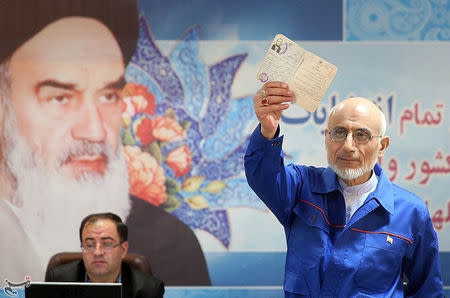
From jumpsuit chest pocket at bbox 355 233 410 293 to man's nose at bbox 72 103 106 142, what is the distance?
243 centimetres

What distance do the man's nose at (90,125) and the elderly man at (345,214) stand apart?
2.18m

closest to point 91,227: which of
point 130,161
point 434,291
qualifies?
point 130,161

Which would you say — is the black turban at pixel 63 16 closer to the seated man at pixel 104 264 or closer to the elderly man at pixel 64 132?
the elderly man at pixel 64 132

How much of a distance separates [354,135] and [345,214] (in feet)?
0.83

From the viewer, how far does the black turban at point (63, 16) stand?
423 centimetres

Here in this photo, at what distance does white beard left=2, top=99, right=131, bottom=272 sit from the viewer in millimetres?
4223

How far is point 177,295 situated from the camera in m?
4.26

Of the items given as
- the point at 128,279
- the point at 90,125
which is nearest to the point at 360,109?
the point at 128,279

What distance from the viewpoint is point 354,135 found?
221 cm

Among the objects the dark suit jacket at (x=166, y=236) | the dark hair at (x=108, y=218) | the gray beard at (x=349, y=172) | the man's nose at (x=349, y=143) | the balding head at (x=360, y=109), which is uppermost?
the balding head at (x=360, y=109)

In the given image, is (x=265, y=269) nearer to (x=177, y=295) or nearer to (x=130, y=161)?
(x=177, y=295)

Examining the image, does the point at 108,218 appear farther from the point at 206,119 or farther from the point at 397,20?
the point at 397,20

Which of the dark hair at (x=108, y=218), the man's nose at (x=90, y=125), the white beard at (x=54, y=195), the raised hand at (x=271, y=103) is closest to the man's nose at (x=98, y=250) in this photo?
→ the dark hair at (x=108, y=218)

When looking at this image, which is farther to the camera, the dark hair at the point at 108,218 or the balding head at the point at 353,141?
the dark hair at the point at 108,218
